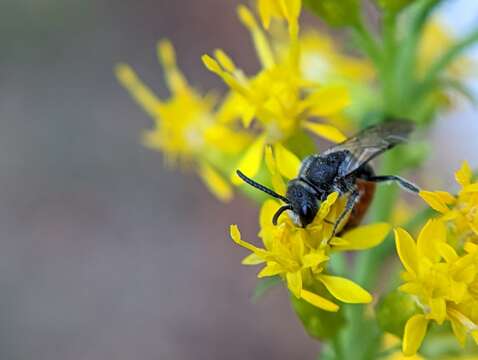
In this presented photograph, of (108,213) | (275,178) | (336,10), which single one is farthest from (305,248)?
(108,213)

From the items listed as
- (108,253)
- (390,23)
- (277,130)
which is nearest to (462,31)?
(390,23)

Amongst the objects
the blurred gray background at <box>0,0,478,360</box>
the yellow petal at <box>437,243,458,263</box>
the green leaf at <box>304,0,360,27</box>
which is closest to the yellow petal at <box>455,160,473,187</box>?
the yellow petal at <box>437,243,458,263</box>

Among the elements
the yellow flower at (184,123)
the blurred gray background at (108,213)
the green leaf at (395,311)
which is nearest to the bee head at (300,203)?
the green leaf at (395,311)

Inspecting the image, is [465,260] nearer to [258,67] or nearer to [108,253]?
[108,253]

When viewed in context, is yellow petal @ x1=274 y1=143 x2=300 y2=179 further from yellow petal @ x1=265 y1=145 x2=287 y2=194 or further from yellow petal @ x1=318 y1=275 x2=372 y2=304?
yellow petal @ x1=318 y1=275 x2=372 y2=304

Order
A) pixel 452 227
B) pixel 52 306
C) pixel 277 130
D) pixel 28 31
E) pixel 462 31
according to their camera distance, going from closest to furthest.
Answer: pixel 452 227 → pixel 277 130 → pixel 462 31 → pixel 52 306 → pixel 28 31
